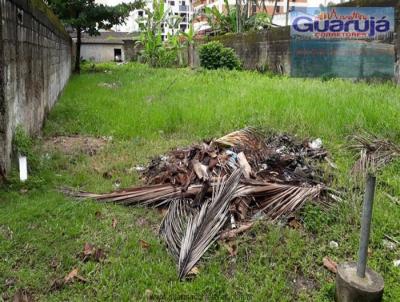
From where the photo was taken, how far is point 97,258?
2207 millimetres

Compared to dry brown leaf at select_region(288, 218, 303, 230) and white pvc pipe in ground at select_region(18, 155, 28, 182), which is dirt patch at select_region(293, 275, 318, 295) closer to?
dry brown leaf at select_region(288, 218, 303, 230)

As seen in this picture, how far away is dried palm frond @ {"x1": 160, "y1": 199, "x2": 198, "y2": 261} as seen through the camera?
2355mm

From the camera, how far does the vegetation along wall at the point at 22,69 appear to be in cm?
294

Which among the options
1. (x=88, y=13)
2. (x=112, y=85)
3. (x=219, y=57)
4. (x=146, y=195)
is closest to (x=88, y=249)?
(x=146, y=195)

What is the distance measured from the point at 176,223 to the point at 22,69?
243cm

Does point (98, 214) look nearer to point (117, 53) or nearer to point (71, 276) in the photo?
point (71, 276)

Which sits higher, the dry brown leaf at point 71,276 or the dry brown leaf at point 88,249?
the dry brown leaf at point 88,249

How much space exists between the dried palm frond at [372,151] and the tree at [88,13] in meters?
12.7

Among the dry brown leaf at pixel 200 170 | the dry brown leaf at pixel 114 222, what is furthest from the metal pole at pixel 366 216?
the dry brown leaf at pixel 114 222

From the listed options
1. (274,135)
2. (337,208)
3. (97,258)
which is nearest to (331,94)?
(274,135)

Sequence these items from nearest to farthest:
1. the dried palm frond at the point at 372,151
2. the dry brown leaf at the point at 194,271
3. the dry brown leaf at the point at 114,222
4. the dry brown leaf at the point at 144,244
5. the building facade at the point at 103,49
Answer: the dry brown leaf at the point at 194,271 < the dry brown leaf at the point at 144,244 < the dry brown leaf at the point at 114,222 < the dried palm frond at the point at 372,151 < the building facade at the point at 103,49

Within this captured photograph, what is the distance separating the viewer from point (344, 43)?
865cm

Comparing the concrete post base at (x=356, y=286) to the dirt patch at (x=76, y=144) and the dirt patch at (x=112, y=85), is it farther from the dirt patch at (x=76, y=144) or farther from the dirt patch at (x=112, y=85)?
the dirt patch at (x=112, y=85)

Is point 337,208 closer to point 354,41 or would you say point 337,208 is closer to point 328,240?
point 328,240
